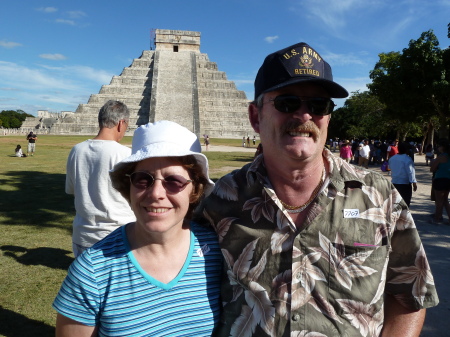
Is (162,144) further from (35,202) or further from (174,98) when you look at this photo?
(174,98)

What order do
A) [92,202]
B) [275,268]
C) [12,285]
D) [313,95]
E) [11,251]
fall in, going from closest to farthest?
[275,268]
[313,95]
[92,202]
[12,285]
[11,251]

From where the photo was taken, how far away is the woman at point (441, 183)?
7.53 m

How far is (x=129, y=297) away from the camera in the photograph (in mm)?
1625

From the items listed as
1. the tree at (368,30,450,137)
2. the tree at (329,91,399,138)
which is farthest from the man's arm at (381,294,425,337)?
the tree at (329,91,399,138)

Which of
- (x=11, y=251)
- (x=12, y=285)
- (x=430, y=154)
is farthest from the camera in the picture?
(x=430, y=154)

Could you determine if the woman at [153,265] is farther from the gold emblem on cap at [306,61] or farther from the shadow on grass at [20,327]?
the shadow on grass at [20,327]

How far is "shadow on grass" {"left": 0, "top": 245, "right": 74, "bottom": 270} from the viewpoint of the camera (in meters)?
5.04

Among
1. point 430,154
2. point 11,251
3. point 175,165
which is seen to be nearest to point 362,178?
point 175,165

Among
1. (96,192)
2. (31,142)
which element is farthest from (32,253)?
(31,142)

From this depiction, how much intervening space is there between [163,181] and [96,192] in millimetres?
1772

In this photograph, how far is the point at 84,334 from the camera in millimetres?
1600

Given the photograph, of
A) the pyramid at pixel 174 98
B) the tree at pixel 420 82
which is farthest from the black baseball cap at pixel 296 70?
the pyramid at pixel 174 98

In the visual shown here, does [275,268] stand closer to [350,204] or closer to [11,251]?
[350,204]

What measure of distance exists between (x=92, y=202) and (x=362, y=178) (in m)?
2.37
